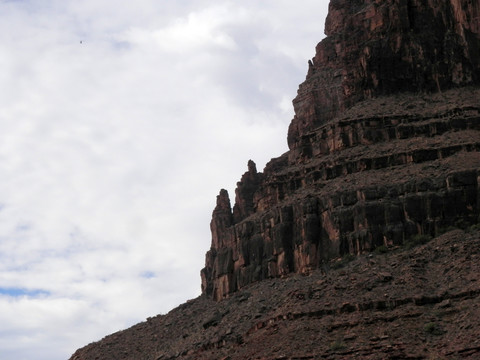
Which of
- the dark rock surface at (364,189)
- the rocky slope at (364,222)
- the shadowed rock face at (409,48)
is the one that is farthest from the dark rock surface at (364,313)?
the shadowed rock face at (409,48)

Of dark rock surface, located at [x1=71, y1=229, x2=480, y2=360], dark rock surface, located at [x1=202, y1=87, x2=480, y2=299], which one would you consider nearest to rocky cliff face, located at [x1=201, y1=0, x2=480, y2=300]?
dark rock surface, located at [x1=202, y1=87, x2=480, y2=299]

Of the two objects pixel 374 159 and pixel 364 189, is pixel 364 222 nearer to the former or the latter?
pixel 364 189

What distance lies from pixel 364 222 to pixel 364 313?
19243 mm

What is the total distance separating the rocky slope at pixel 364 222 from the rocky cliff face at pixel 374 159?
0.52 feet

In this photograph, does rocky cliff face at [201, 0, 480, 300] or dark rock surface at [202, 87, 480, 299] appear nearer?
dark rock surface at [202, 87, 480, 299]

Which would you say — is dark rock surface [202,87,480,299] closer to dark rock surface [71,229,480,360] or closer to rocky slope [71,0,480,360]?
rocky slope [71,0,480,360]

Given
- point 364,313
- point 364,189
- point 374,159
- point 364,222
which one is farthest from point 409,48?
point 364,313

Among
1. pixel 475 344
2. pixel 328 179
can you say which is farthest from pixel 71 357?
pixel 475 344

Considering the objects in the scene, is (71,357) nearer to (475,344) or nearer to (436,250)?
(436,250)

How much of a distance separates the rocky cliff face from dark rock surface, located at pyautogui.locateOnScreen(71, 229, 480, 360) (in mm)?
3511

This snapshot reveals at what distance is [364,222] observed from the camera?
12369cm

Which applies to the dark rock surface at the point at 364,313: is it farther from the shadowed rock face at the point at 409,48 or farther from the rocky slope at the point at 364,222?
the shadowed rock face at the point at 409,48

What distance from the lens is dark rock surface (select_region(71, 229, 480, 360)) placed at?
99.2 metres

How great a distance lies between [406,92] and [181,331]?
37255 mm
